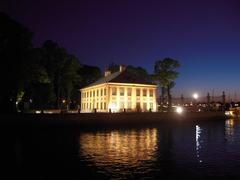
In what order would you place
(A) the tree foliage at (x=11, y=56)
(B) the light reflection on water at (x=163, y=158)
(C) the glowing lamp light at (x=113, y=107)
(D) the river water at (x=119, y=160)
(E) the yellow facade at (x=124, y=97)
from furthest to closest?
(E) the yellow facade at (x=124, y=97) < (C) the glowing lamp light at (x=113, y=107) < (A) the tree foliage at (x=11, y=56) < (B) the light reflection on water at (x=163, y=158) < (D) the river water at (x=119, y=160)

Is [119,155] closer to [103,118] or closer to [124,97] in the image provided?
[103,118]

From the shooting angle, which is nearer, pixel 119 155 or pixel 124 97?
pixel 119 155

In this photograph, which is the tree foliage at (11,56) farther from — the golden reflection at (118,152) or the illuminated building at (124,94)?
the golden reflection at (118,152)

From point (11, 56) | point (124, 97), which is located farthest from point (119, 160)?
point (124, 97)

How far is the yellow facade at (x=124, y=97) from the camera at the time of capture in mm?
60719

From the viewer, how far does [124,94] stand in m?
62.0

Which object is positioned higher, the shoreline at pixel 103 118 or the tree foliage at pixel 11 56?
the tree foliage at pixel 11 56

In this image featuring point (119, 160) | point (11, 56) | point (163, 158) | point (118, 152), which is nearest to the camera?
point (119, 160)

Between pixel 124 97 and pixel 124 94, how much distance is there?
2.10 ft

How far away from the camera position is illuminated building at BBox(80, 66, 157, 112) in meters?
60.8

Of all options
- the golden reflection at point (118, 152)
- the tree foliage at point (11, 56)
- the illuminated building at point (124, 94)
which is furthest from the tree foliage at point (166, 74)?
the golden reflection at point (118, 152)

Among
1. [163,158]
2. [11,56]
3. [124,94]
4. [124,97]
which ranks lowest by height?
[163,158]

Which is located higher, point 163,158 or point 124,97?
point 124,97

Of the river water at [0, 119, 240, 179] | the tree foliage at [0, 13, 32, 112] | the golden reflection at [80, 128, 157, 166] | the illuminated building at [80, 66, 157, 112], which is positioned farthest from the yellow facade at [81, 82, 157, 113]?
the river water at [0, 119, 240, 179]
